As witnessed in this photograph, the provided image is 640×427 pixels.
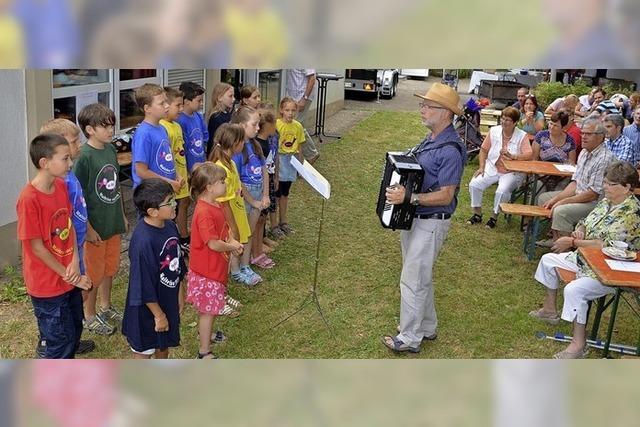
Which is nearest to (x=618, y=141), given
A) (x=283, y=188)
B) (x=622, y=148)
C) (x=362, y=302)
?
(x=622, y=148)

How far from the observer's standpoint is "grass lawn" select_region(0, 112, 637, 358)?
→ 4461 millimetres

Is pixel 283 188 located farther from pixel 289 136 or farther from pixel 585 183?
pixel 585 183

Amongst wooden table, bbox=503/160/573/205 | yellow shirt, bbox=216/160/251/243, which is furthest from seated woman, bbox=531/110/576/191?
yellow shirt, bbox=216/160/251/243

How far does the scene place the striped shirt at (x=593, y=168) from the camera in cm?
584

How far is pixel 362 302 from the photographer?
210 inches

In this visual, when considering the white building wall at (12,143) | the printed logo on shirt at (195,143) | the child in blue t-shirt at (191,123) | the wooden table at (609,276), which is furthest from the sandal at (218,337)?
the wooden table at (609,276)

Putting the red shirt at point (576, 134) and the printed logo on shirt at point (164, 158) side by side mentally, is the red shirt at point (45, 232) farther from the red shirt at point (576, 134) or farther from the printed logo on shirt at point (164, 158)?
the red shirt at point (576, 134)

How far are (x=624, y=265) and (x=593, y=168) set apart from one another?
6.56ft

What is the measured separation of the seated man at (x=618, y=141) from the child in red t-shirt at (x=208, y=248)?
4.58 m

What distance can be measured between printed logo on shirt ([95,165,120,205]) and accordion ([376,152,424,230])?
1.79 m
